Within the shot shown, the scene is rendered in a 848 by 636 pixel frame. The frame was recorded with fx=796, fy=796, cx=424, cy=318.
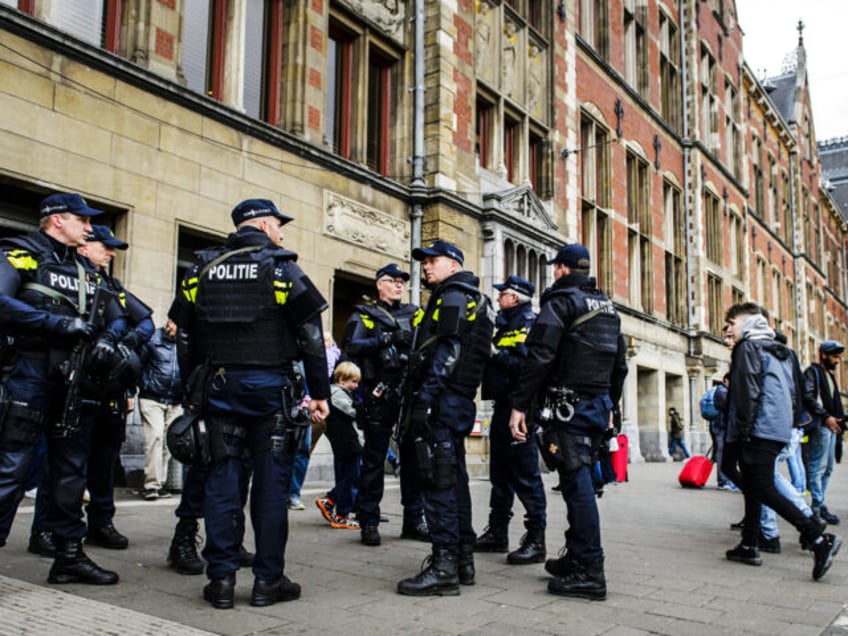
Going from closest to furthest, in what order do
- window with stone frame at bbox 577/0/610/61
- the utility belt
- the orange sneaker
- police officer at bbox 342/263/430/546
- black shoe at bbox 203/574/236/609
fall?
black shoe at bbox 203/574/236/609 < the utility belt < police officer at bbox 342/263/430/546 < the orange sneaker < window with stone frame at bbox 577/0/610/61

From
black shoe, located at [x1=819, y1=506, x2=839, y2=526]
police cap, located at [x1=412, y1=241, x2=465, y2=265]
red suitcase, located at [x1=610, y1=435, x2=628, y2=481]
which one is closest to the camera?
police cap, located at [x1=412, y1=241, x2=465, y2=265]

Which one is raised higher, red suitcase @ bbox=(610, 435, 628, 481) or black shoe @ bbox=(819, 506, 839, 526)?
red suitcase @ bbox=(610, 435, 628, 481)

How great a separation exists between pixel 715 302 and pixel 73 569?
87.9ft

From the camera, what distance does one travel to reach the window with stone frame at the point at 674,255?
2488cm

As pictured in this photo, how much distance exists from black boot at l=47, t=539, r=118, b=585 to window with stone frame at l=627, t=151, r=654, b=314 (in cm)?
1948

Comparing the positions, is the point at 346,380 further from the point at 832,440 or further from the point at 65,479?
the point at 832,440

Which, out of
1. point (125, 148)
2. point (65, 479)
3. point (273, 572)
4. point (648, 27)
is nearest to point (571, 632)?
point (273, 572)

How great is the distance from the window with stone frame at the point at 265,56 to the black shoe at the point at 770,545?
826 cm

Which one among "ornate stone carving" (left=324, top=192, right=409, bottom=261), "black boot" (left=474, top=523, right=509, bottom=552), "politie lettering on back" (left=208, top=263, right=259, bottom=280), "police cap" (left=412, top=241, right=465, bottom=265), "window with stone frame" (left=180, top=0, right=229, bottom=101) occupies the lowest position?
"black boot" (left=474, top=523, right=509, bottom=552)

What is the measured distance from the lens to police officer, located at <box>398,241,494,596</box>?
4438mm

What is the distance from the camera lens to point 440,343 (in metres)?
4.74

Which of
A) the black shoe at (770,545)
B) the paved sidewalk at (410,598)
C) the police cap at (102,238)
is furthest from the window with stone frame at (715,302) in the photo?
the police cap at (102,238)

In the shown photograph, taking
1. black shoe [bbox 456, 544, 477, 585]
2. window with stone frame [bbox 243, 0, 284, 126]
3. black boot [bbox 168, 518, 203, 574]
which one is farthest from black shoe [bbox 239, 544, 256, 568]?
window with stone frame [bbox 243, 0, 284, 126]

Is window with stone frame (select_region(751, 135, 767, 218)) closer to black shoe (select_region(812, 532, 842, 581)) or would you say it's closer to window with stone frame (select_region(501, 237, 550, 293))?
window with stone frame (select_region(501, 237, 550, 293))
